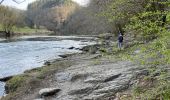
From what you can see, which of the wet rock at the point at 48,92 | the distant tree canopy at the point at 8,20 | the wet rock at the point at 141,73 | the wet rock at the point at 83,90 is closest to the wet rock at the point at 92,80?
the wet rock at the point at 83,90

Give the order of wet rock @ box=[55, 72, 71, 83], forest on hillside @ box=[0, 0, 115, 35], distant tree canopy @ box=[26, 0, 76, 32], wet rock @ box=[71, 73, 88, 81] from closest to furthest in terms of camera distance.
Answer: wet rock @ box=[71, 73, 88, 81] < wet rock @ box=[55, 72, 71, 83] < forest on hillside @ box=[0, 0, 115, 35] < distant tree canopy @ box=[26, 0, 76, 32]

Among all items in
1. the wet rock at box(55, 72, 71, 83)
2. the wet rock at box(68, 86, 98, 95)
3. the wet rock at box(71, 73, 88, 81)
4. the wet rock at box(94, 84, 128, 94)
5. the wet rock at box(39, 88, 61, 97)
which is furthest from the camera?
the wet rock at box(55, 72, 71, 83)

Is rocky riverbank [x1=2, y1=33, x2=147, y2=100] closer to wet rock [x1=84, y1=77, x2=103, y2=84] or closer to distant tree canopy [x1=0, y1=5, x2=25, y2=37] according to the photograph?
wet rock [x1=84, y1=77, x2=103, y2=84]

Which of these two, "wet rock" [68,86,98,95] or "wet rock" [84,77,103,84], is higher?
"wet rock" [84,77,103,84]

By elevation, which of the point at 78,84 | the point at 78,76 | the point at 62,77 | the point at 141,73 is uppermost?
the point at 141,73

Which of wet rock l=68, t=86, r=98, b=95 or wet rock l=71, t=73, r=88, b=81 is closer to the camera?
wet rock l=68, t=86, r=98, b=95

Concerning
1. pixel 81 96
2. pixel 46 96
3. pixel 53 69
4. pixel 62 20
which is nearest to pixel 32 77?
pixel 53 69

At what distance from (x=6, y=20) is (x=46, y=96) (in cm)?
8855

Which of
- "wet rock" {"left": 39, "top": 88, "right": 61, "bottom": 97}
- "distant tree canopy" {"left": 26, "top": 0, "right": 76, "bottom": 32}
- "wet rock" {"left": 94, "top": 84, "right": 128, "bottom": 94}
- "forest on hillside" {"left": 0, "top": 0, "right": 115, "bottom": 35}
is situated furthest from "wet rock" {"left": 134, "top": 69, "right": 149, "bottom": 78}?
"distant tree canopy" {"left": 26, "top": 0, "right": 76, "bottom": 32}

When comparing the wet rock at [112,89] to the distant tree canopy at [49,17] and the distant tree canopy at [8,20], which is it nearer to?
the distant tree canopy at [8,20]

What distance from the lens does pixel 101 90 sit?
16.1m

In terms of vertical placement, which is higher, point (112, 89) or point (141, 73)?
point (141, 73)

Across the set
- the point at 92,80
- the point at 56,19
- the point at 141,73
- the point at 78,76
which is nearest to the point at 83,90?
the point at 92,80

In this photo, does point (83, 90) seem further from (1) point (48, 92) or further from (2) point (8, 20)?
(2) point (8, 20)
